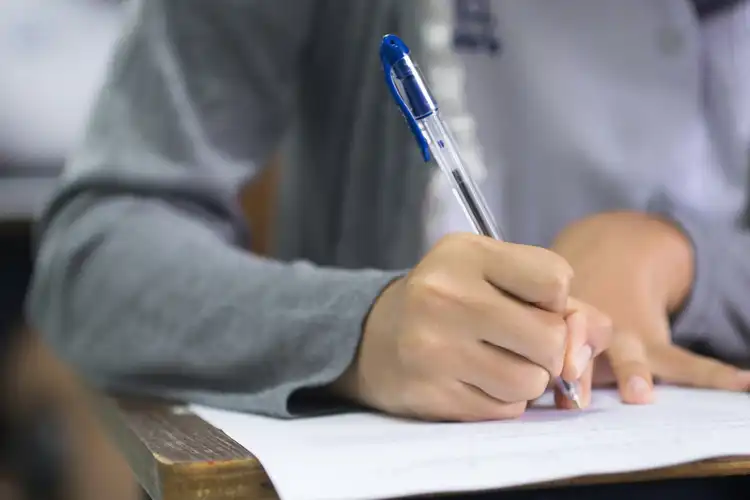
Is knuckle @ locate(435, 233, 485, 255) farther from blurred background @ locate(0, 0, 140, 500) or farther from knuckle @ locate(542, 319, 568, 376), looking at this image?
blurred background @ locate(0, 0, 140, 500)

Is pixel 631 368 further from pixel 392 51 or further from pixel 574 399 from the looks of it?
pixel 392 51

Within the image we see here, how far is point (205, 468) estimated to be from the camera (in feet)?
0.74

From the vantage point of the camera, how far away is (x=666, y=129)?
55cm

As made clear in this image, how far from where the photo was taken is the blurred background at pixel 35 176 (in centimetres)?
106

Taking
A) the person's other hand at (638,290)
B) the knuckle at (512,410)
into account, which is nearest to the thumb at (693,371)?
the person's other hand at (638,290)

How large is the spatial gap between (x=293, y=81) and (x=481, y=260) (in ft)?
1.09

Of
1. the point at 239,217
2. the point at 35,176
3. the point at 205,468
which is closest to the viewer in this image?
the point at 205,468

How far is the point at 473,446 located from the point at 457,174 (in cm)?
11

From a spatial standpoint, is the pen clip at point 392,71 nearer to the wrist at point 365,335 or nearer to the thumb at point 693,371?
the wrist at point 365,335

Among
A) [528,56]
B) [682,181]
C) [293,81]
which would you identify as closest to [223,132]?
[293,81]

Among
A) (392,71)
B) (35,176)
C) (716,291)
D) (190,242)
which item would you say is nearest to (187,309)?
(190,242)

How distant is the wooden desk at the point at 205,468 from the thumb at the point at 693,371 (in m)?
0.12

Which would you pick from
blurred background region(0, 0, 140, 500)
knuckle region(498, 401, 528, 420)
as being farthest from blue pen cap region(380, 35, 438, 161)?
blurred background region(0, 0, 140, 500)

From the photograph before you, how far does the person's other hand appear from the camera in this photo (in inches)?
14.4
